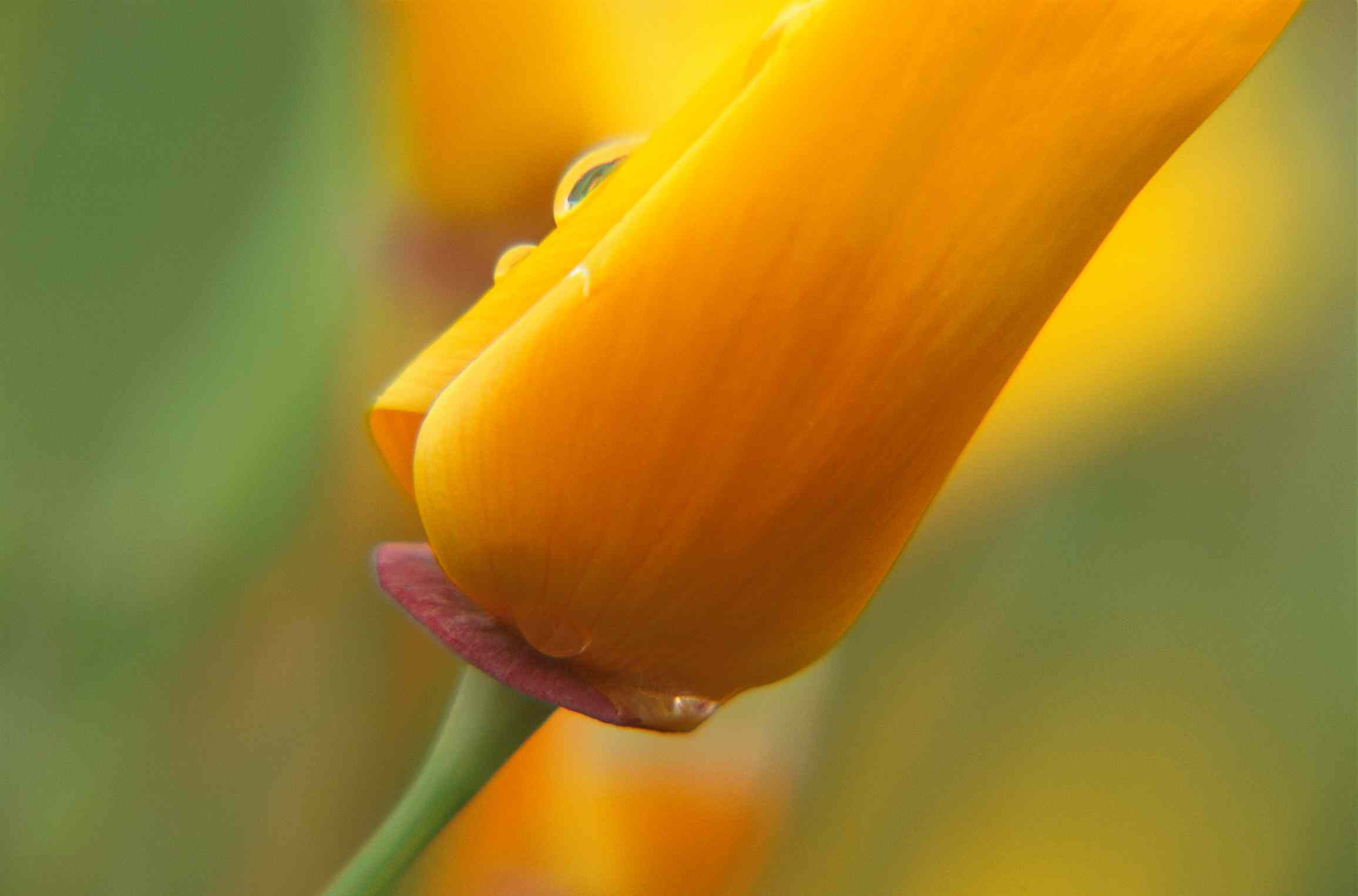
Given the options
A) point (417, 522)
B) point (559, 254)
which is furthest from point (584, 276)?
point (417, 522)

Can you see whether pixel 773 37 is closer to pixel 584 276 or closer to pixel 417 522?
pixel 584 276

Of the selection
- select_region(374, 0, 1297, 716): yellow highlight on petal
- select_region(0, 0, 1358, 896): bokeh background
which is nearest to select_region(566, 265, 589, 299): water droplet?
select_region(374, 0, 1297, 716): yellow highlight on petal

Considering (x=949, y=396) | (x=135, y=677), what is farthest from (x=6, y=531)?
(x=949, y=396)

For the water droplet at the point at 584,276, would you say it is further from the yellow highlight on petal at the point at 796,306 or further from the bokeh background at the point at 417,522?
the bokeh background at the point at 417,522

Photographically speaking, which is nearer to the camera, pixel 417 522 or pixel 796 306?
pixel 796 306

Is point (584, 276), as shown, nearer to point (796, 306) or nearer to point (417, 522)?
point (796, 306)

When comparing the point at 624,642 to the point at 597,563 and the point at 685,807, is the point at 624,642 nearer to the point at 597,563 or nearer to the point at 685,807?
the point at 597,563

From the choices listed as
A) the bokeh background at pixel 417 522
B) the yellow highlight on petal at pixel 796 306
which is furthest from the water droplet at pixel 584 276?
the bokeh background at pixel 417 522

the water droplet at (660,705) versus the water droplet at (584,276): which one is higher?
the water droplet at (584,276)
